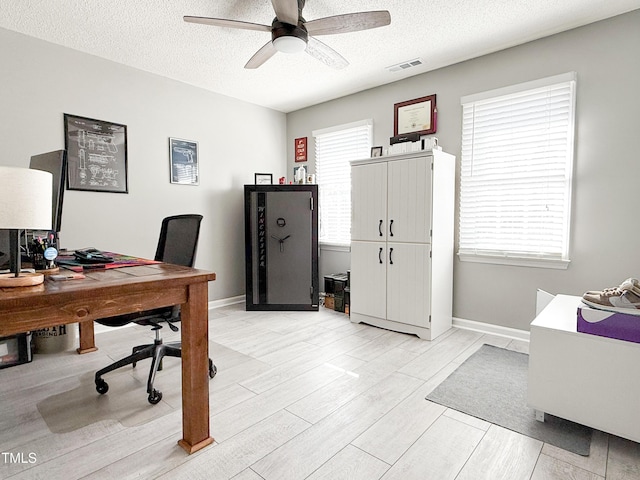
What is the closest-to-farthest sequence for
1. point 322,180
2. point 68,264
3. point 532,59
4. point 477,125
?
point 68,264 → point 532,59 → point 477,125 → point 322,180

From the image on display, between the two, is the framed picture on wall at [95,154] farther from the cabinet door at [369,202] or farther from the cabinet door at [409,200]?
the cabinet door at [409,200]

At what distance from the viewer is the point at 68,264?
1842 millimetres

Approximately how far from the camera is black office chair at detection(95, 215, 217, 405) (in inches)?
83.8

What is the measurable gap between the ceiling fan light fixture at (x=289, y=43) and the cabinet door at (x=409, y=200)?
4.50 feet

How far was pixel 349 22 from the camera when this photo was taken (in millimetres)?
2184

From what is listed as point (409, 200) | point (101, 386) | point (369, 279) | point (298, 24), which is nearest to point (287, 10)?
point (298, 24)

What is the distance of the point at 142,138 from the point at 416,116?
9.60ft

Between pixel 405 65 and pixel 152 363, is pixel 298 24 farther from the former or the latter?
pixel 152 363

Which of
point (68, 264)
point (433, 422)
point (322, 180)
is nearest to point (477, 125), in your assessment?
point (322, 180)

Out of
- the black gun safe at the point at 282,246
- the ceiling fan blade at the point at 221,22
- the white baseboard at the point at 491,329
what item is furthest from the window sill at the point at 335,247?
the ceiling fan blade at the point at 221,22

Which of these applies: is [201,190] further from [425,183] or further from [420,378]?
[420,378]

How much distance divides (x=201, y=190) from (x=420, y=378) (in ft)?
10.4

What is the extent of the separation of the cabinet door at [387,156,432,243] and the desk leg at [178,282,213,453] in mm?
2092

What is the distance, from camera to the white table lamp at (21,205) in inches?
47.4
